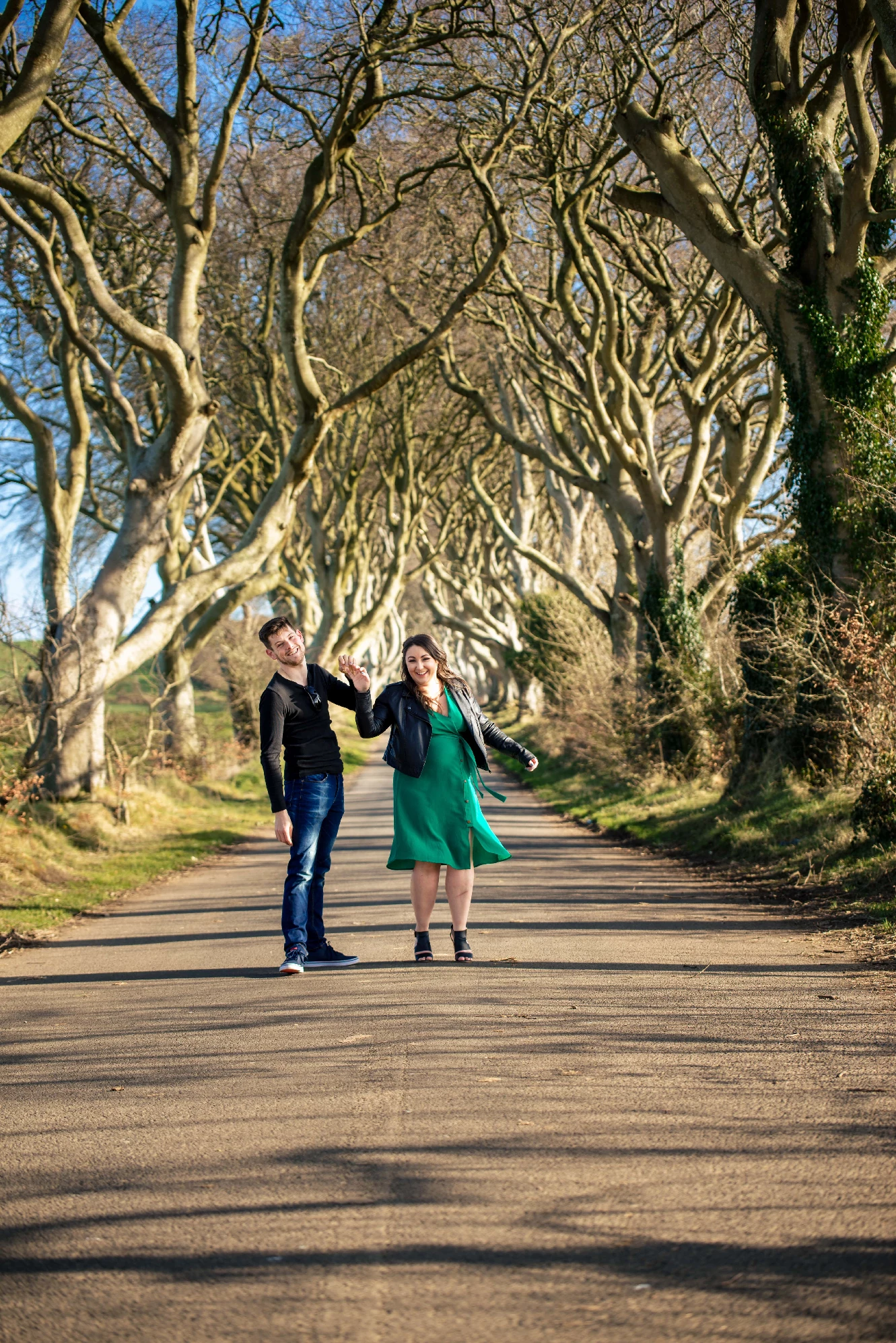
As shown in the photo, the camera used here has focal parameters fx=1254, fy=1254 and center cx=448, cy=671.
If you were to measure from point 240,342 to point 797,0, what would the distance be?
40.5 ft

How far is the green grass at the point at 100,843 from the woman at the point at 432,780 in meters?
3.78

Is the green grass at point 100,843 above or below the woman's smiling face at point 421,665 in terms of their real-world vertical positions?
below

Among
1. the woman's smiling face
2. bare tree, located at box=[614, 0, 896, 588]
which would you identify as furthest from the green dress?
bare tree, located at box=[614, 0, 896, 588]

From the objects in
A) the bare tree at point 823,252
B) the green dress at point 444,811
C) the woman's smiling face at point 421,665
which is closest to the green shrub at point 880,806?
the bare tree at point 823,252

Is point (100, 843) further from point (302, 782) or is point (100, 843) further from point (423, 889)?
point (423, 889)

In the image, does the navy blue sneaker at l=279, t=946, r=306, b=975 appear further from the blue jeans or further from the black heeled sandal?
the black heeled sandal

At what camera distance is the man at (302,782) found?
295 inches

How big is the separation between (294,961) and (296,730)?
1391 mm

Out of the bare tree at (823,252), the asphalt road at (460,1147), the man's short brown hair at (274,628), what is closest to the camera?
the asphalt road at (460,1147)

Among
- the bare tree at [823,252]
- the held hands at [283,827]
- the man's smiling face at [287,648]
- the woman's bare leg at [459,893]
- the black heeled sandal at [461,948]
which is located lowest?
the black heeled sandal at [461,948]

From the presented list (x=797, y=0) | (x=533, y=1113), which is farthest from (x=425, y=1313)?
(x=797, y=0)

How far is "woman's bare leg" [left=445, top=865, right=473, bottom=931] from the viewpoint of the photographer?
24.5ft

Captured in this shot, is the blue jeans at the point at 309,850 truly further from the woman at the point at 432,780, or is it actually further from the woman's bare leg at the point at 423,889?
the woman's bare leg at the point at 423,889

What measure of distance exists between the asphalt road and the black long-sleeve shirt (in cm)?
123
